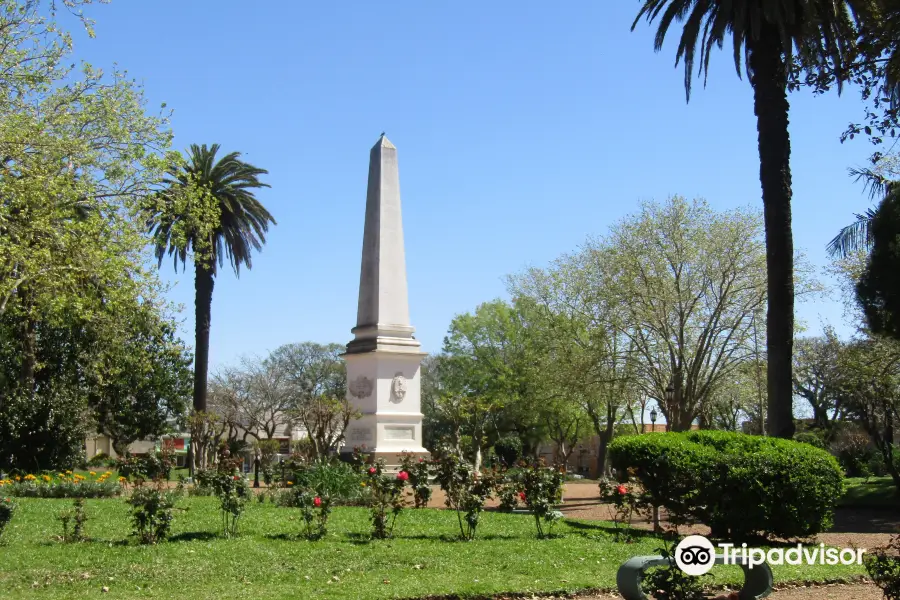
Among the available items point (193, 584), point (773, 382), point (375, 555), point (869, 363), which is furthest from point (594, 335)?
point (193, 584)

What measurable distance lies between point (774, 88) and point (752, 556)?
12.3 meters

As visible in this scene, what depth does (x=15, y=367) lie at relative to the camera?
33.1 metres

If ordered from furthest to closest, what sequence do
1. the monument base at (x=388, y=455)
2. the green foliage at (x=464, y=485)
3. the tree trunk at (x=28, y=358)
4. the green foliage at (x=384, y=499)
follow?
the tree trunk at (x=28, y=358), the monument base at (x=388, y=455), the green foliage at (x=464, y=485), the green foliage at (x=384, y=499)

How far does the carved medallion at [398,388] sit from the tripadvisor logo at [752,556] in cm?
1269

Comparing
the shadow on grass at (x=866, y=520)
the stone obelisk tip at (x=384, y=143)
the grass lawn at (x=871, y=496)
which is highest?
the stone obelisk tip at (x=384, y=143)

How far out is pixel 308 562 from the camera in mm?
10367

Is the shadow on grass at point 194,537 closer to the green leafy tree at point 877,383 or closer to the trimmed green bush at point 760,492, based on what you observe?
the trimmed green bush at point 760,492

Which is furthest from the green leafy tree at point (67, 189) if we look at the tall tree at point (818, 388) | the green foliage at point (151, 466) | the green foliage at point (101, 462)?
the tall tree at point (818, 388)

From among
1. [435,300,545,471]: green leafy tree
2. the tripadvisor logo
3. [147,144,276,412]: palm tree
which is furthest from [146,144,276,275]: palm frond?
the tripadvisor logo

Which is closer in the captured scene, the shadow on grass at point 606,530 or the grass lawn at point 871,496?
the shadow on grass at point 606,530

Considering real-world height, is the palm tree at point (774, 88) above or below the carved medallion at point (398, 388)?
above

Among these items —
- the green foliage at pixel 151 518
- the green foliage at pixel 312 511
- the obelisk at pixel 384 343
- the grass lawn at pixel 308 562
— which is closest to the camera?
the grass lawn at pixel 308 562

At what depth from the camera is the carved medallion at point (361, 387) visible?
2381 cm

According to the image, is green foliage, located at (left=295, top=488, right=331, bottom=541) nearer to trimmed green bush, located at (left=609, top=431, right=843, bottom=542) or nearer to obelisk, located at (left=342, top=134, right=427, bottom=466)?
trimmed green bush, located at (left=609, top=431, right=843, bottom=542)
